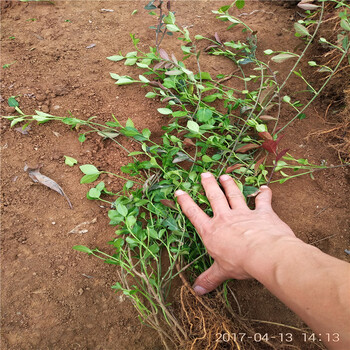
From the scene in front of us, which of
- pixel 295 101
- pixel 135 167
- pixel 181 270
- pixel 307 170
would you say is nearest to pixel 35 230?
pixel 135 167

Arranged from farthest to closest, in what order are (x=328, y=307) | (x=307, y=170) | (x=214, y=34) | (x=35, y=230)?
(x=214, y=34), (x=307, y=170), (x=35, y=230), (x=328, y=307)

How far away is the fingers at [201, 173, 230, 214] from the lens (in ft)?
3.84

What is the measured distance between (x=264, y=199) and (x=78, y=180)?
0.85m

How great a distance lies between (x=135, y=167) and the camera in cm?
132

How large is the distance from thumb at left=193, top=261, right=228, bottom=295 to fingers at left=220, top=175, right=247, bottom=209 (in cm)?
25

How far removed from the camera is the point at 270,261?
893 mm

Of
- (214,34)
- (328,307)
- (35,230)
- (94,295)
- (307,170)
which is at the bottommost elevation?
(94,295)

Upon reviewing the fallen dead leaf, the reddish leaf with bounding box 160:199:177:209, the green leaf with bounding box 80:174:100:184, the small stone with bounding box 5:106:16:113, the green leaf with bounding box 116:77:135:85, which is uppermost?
the green leaf with bounding box 116:77:135:85

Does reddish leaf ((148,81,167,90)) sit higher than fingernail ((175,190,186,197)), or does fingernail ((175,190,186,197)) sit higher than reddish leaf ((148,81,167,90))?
reddish leaf ((148,81,167,90))

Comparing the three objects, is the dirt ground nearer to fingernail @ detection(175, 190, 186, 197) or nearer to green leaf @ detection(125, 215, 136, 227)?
green leaf @ detection(125, 215, 136, 227)

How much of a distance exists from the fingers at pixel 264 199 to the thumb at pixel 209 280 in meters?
0.32

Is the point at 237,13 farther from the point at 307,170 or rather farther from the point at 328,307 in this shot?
the point at 328,307

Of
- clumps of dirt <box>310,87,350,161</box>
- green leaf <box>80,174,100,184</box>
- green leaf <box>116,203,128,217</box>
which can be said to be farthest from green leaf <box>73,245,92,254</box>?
clumps of dirt <box>310,87,350,161</box>

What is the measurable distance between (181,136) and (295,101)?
2.24 feet
